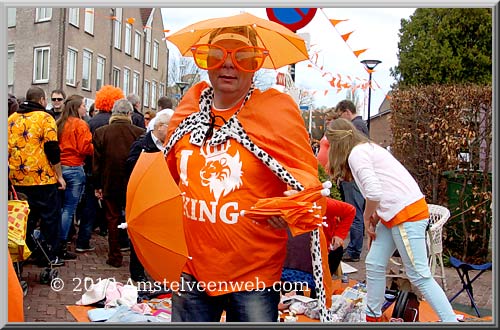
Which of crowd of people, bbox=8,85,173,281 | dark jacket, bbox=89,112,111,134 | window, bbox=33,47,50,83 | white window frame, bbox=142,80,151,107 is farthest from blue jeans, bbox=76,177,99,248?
window, bbox=33,47,50,83

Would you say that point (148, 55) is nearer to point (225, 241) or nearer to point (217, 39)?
point (217, 39)

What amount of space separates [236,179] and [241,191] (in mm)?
50

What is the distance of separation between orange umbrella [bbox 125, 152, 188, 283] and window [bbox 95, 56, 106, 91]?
2.43 meters

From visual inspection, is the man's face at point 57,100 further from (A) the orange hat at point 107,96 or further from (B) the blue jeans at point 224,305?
(B) the blue jeans at point 224,305

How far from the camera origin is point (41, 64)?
390 cm

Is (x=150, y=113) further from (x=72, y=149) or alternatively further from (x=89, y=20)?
(x=89, y=20)

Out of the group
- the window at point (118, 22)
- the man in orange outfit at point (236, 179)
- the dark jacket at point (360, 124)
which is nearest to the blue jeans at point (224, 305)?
the man in orange outfit at point (236, 179)

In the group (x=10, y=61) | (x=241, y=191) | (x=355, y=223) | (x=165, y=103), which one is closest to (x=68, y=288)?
(x=10, y=61)

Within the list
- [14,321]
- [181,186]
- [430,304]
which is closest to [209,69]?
[181,186]

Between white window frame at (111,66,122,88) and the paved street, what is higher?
white window frame at (111,66,122,88)

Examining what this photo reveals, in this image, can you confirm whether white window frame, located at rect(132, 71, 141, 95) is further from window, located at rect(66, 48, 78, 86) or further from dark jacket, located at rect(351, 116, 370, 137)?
dark jacket, located at rect(351, 116, 370, 137)

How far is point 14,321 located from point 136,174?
715mm

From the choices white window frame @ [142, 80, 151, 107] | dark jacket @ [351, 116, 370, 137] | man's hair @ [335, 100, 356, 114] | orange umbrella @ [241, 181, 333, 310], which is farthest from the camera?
man's hair @ [335, 100, 356, 114]

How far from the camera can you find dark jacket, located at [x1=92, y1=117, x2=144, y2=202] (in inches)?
184
